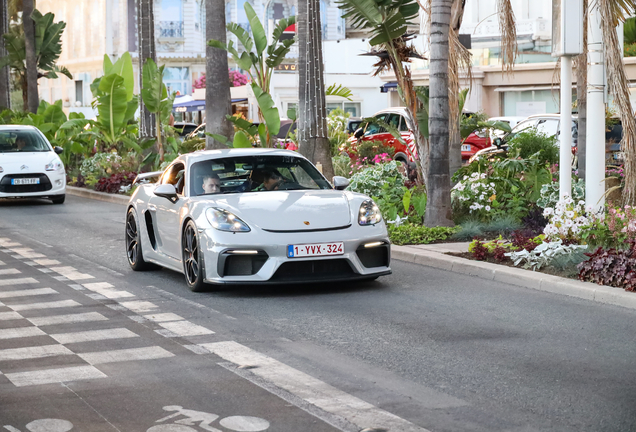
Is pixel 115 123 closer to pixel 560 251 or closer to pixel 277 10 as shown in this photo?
pixel 560 251

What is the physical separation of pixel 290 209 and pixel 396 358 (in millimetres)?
3176

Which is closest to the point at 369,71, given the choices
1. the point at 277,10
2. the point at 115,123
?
the point at 277,10

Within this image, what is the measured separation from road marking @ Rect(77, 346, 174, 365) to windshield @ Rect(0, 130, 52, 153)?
16.0 meters

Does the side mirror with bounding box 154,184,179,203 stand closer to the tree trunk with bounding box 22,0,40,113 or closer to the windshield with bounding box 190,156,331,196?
the windshield with bounding box 190,156,331,196

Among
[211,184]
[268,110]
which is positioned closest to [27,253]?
[211,184]

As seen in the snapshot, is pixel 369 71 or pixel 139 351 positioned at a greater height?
pixel 369 71

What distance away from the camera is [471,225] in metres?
14.0

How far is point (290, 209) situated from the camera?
397 inches

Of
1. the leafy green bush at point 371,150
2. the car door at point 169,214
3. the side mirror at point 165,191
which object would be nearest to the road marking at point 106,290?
the car door at point 169,214

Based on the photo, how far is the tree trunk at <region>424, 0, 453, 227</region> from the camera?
46.7 feet

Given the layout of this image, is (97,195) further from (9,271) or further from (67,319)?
(67,319)

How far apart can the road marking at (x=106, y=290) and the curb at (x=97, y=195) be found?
1247 centimetres

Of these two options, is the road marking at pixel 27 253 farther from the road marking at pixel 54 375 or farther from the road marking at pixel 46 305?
the road marking at pixel 54 375

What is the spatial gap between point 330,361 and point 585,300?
3.52 meters
